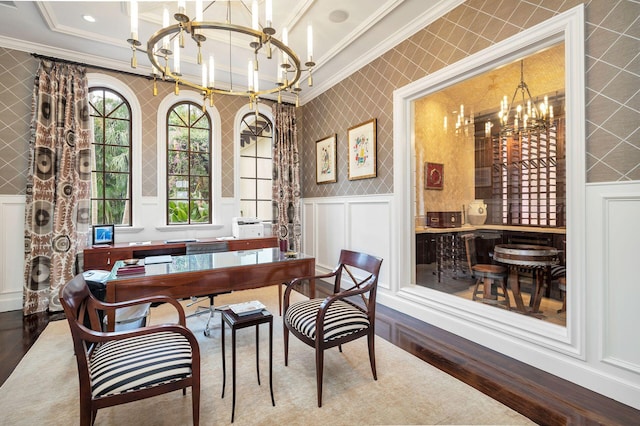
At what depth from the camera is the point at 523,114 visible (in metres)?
4.43

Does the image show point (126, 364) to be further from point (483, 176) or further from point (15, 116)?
point (483, 176)

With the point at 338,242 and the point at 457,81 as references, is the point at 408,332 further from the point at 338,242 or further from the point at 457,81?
the point at 457,81

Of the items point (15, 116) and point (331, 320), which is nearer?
point (331, 320)

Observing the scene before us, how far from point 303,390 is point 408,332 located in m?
1.31

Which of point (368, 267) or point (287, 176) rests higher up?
point (287, 176)

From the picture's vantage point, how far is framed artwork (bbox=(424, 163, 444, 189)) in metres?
4.55

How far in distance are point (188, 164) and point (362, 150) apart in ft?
9.00

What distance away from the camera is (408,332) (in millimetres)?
2830

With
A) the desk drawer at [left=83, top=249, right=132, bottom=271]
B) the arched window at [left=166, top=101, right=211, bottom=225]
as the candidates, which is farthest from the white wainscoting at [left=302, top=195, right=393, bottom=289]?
the desk drawer at [left=83, top=249, right=132, bottom=271]

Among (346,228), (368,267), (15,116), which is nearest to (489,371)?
(368,267)

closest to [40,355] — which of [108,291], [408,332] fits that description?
[108,291]

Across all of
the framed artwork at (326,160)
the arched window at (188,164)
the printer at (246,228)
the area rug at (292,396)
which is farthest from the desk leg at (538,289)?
the arched window at (188,164)

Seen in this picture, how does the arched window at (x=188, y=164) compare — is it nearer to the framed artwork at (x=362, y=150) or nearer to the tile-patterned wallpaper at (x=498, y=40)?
the tile-patterned wallpaper at (x=498, y=40)

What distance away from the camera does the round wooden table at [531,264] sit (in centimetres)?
294
